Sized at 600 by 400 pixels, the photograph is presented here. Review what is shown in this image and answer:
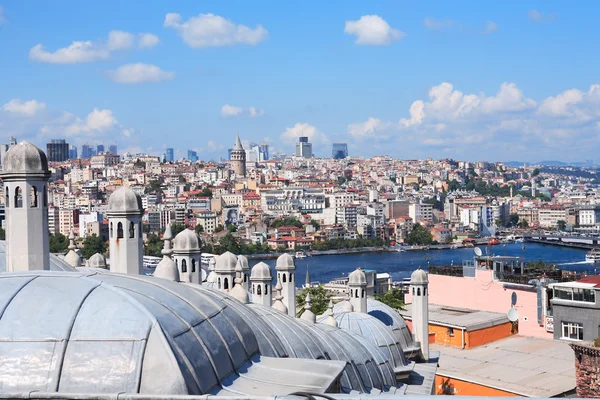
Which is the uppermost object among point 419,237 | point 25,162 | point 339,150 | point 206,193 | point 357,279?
point 339,150

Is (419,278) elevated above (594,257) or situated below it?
above

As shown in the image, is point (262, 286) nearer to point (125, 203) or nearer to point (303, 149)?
point (125, 203)

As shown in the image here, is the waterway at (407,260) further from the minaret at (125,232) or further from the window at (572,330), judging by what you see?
the minaret at (125,232)

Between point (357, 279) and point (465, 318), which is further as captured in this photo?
point (465, 318)

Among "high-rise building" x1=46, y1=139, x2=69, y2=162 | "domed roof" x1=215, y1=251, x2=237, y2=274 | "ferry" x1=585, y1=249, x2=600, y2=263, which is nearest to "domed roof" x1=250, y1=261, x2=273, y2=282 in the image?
"domed roof" x1=215, y1=251, x2=237, y2=274

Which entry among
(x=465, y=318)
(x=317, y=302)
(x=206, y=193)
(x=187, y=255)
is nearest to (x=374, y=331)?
(x=187, y=255)

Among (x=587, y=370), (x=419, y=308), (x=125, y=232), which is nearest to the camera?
(x=125, y=232)

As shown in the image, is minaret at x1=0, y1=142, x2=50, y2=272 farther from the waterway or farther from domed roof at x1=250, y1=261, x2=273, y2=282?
the waterway
